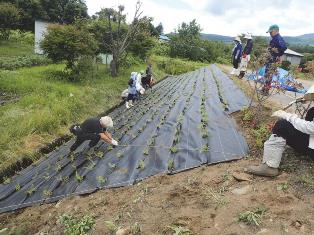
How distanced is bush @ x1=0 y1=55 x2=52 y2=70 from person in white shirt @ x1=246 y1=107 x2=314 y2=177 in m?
14.3

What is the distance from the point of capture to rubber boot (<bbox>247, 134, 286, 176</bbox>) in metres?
4.16

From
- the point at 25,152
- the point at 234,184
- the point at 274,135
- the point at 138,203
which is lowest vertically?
the point at 25,152

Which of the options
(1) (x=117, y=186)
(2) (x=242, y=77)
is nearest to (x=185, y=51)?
(2) (x=242, y=77)

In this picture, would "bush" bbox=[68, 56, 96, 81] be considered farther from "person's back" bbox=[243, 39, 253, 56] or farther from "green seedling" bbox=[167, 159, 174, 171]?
"green seedling" bbox=[167, 159, 174, 171]

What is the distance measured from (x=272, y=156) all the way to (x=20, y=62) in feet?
51.8

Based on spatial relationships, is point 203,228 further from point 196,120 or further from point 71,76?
point 71,76

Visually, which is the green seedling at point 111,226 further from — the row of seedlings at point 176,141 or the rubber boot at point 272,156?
the rubber boot at point 272,156

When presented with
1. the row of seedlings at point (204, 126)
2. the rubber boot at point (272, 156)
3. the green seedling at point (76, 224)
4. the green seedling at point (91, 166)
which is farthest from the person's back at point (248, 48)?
the green seedling at point (76, 224)

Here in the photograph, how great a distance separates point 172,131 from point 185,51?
34.3 m

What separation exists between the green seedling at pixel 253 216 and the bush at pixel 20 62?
1479 cm

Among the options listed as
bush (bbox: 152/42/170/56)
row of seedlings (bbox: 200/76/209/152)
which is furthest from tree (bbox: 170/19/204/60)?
row of seedlings (bbox: 200/76/209/152)

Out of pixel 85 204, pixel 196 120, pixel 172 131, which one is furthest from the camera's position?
pixel 196 120

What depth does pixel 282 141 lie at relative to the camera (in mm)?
4148

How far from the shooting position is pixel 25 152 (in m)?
7.18
